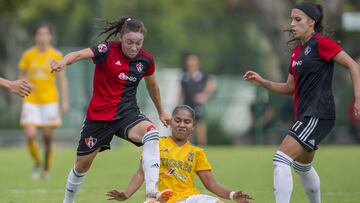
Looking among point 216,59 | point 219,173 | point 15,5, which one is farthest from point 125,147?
point 219,173

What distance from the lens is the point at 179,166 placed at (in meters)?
8.39

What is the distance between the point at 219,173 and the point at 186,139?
6.16 m

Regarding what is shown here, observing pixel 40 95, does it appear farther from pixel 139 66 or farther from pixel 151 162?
pixel 151 162

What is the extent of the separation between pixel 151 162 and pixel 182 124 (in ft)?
1.47

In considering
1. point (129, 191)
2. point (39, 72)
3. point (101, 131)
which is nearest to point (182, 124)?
point (129, 191)

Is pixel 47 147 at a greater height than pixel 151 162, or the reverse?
pixel 151 162

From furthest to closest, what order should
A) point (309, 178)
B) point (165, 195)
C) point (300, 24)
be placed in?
point (309, 178), point (300, 24), point (165, 195)

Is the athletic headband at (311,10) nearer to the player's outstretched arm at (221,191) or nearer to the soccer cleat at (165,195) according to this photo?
the player's outstretched arm at (221,191)

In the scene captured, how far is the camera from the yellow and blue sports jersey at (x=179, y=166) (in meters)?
8.36

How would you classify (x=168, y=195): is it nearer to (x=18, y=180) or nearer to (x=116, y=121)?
(x=116, y=121)

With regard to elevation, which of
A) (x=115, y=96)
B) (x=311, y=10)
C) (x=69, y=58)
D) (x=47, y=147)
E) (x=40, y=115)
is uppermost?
(x=311, y=10)

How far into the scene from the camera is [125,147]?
79.5 feet

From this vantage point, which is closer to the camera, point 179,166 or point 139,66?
point 179,166

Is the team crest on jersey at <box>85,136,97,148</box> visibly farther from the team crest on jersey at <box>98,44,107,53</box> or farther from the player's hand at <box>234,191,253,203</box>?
the player's hand at <box>234,191,253,203</box>
